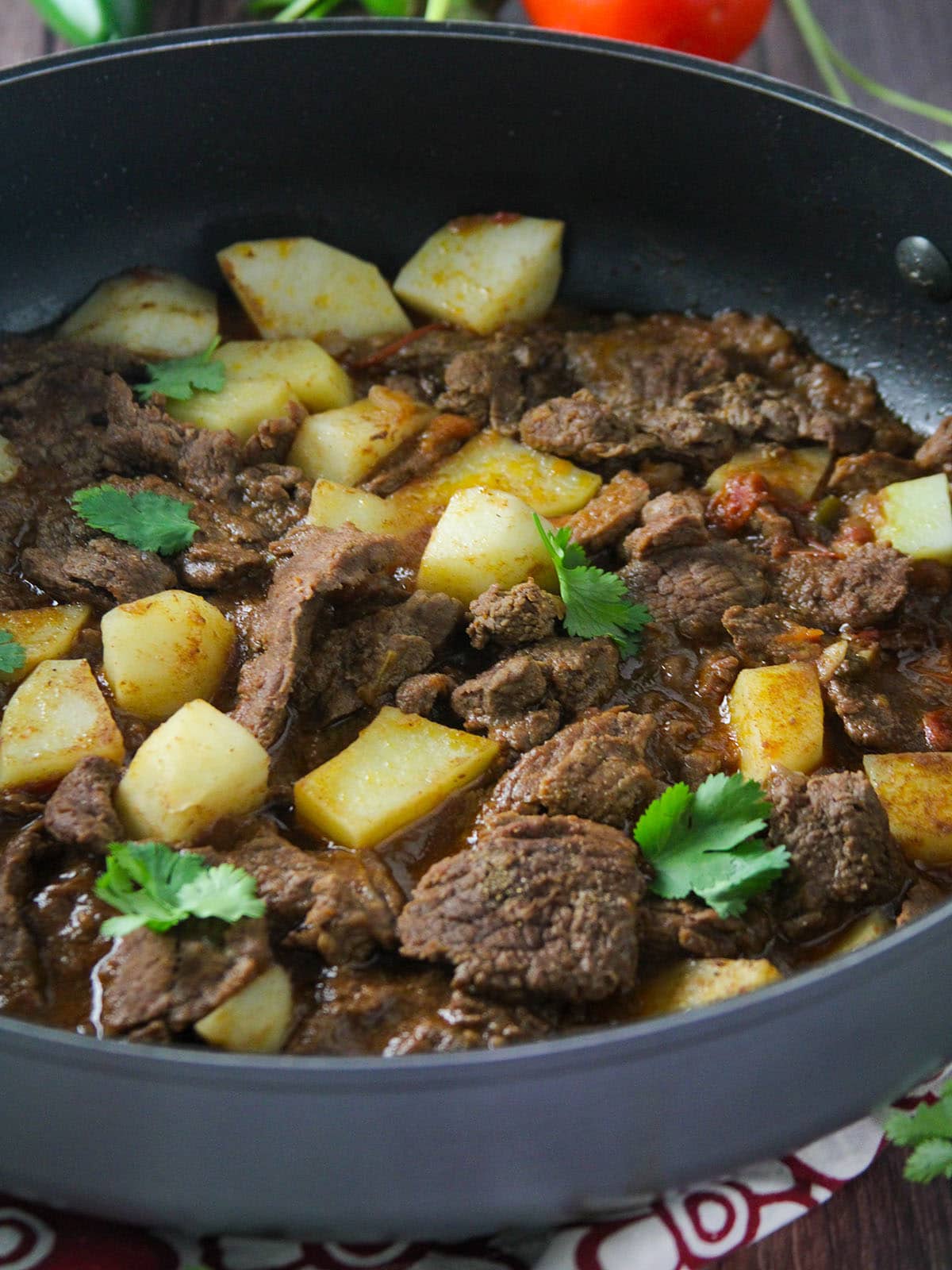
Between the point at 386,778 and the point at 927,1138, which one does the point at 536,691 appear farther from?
the point at 927,1138

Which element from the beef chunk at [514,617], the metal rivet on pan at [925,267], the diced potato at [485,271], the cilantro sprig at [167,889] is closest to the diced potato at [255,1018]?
the cilantro sprig at [167,889]

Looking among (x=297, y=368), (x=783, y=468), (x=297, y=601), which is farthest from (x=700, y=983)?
(x=297, y=368)

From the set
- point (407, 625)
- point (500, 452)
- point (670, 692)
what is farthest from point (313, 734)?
point (500, 452)

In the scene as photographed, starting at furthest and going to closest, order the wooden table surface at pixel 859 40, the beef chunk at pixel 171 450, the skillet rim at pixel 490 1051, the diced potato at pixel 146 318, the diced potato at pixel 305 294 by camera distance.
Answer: the wooden table surface at pixel 859 40 < the diced potato at pixel 305 294 < the diced potato at pixel 146 318 < the beef chunk at pixel 171 450 < the skillet rim at pixel 490 1051

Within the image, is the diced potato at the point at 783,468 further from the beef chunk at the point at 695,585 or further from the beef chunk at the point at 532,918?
the beef chunk at the point at 532,918

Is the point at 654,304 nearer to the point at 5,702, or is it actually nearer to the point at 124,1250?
the point at 5,702

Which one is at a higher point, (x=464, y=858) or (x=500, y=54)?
(x=500, y=54)

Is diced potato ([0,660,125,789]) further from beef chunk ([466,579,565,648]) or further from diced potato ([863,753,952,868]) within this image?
diced potato ([863,753,952,868])
